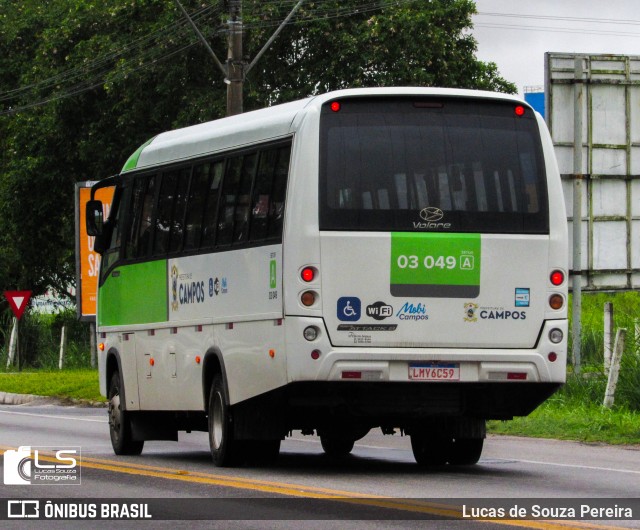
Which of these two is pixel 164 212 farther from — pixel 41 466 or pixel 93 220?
pixel 41 466

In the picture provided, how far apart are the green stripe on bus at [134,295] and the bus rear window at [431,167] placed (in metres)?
3.41

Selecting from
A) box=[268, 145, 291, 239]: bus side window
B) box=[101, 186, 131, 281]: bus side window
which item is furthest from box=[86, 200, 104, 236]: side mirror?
box=[268, 145, 291, 239]: bus side window

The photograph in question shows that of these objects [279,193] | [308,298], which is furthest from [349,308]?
[279,193]

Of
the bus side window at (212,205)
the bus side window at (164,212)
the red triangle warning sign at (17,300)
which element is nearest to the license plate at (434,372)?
the bus side window at (212,205)

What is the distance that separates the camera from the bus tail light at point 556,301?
1434 cm

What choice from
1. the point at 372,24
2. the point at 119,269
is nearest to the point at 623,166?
the point at 119,269

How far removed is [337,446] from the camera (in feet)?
56.4

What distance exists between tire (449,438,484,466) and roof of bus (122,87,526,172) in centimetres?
330

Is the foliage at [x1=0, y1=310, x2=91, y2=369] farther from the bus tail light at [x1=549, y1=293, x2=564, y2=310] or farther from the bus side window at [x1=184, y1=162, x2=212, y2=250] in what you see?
the bus tail light at [x1=549, y1=293, x2=564, y2=310]

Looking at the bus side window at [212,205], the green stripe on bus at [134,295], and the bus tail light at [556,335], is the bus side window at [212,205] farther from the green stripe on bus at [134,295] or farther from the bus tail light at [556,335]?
the bus tail light at [556,335]

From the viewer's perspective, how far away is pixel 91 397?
32.0m

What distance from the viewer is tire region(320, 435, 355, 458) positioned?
17031mm

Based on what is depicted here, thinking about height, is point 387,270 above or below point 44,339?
above

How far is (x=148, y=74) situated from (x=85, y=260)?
6.48 metres
